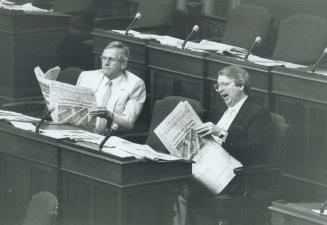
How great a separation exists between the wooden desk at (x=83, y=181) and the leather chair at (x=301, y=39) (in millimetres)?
2637

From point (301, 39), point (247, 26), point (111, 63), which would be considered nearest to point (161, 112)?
point (111, 63)

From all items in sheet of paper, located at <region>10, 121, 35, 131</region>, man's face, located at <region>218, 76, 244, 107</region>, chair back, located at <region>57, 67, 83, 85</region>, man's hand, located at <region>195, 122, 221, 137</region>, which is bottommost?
sheet of paper, located at <region>10, 121, 35, 131</region>

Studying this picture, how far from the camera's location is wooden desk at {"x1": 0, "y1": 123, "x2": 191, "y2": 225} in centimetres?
549

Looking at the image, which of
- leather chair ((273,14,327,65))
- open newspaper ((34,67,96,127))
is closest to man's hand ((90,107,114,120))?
open newspaper ((34,67,96,127))

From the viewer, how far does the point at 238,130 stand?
6.19 meters

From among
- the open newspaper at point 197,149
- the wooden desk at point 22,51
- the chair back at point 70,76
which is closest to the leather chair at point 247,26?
the wooden desk at point 22,51

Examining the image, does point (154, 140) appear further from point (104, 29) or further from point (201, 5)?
point (201, 5)

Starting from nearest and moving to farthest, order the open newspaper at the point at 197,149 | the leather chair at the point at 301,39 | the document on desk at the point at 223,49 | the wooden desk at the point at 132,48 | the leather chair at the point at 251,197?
the open newspaper at the point at 197,149
the leather chair at the point at 251,197
the document on desk at the point at 223,49
the leather chair at the point at 301,39
the wooden desk at the point at 132,48

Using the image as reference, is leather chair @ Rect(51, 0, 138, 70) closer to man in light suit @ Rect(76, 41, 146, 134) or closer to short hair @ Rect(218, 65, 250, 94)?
man in light suit @ Rect(76, 41, 146, 134)

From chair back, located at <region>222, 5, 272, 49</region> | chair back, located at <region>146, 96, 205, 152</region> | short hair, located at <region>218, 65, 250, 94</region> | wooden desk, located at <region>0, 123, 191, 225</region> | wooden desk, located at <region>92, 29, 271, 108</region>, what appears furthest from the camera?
chair back, located at <region>222, 5, 272, 49</region>

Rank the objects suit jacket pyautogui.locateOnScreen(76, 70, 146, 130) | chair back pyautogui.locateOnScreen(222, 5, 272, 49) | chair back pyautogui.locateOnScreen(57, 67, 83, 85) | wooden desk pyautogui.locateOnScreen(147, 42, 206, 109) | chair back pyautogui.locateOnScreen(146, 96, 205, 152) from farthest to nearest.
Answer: chair back pyautogui.locateOnScreen(222, 5, 272, 49) → wooden desk pyautogui.locateOnScreen(147, 42, 206, 109) → chair back pyautogui.locateOnScreen(57, 67, 83, 85) → suit jacket pyautogui.locateOnScreen(76, 70, 146, 130) → chair back pyautogui.locateOnScreen(146, 96, 205, 152)

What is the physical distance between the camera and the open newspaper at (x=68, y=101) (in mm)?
6281

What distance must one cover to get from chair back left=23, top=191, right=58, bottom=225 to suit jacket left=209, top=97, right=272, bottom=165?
63.5 inches

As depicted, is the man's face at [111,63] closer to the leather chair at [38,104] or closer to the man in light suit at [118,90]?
the man in light suit at [118,90]
